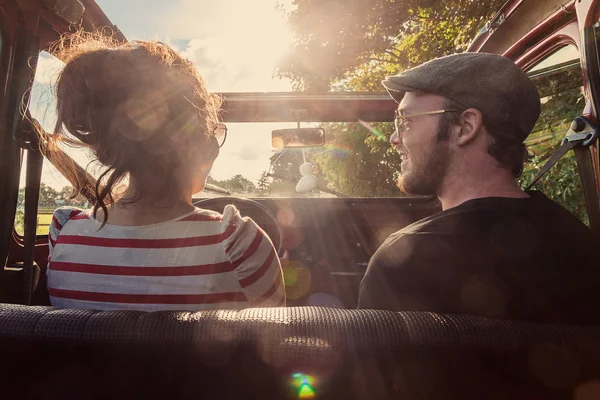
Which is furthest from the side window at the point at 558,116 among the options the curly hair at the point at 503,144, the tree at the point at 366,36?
the tree at the point at 366,36

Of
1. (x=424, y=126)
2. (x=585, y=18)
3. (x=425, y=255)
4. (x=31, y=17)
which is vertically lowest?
(x=425, y=255)

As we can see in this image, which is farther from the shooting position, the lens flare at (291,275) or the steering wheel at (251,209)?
the lens flare at (291,275)

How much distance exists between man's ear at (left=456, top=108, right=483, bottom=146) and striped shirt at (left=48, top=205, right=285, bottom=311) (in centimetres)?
113

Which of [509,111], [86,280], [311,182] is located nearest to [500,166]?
[509,111]

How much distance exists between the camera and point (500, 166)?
6.37ft

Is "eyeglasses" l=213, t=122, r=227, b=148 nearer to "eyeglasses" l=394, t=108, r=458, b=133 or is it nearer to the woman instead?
the woman

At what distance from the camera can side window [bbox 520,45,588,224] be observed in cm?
256

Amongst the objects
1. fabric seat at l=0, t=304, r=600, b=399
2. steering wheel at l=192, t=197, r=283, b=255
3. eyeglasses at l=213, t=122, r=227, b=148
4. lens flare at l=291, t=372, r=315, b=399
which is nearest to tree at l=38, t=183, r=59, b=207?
eyeglasses at l=213, t=122, r=227, b=148

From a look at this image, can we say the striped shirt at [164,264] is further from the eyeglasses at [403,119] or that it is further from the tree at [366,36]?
the tree at [366,36]

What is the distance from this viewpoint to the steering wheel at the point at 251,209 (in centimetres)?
317

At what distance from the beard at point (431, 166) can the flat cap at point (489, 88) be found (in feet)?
0.49

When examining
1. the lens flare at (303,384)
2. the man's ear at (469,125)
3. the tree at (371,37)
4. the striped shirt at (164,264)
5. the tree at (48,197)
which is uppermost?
the tree at (371,37)

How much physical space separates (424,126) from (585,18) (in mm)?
818

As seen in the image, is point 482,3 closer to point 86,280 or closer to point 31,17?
point 31,17
